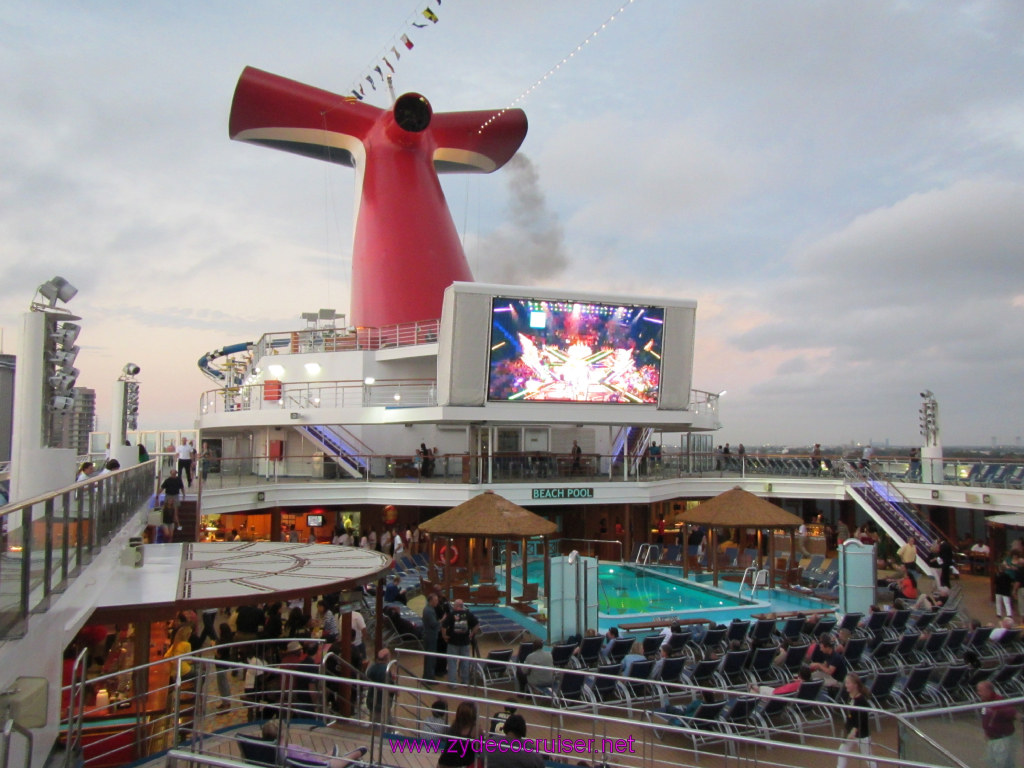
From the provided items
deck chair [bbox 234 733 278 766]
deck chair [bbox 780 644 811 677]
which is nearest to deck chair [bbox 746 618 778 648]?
deck chair [bbox 780 644 811 677]

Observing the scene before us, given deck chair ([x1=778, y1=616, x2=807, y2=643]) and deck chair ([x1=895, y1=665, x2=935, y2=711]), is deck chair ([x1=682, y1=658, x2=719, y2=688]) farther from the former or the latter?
deck chair ([x1=778, y1=616, x2=807, y2=643])

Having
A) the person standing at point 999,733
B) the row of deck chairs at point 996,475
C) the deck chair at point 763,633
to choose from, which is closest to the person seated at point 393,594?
the deck chair at point 763,633

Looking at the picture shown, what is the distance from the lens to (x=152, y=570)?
28.0 ft

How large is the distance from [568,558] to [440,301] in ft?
52.1

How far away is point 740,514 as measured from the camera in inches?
645

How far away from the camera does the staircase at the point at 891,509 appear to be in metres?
18.5

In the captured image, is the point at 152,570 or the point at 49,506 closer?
the point at 49,506

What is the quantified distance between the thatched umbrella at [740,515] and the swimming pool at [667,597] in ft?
2.16

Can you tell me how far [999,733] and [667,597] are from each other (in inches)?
443

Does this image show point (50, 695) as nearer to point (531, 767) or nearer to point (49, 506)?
point (49, 506)

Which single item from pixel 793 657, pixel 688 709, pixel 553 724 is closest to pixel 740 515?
pixel 793 657

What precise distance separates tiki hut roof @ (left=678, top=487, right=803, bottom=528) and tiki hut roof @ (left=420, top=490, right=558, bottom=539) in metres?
3.72

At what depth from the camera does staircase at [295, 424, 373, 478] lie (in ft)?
70.8

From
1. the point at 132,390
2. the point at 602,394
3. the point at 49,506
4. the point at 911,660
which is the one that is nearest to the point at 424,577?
the point at 602,394
